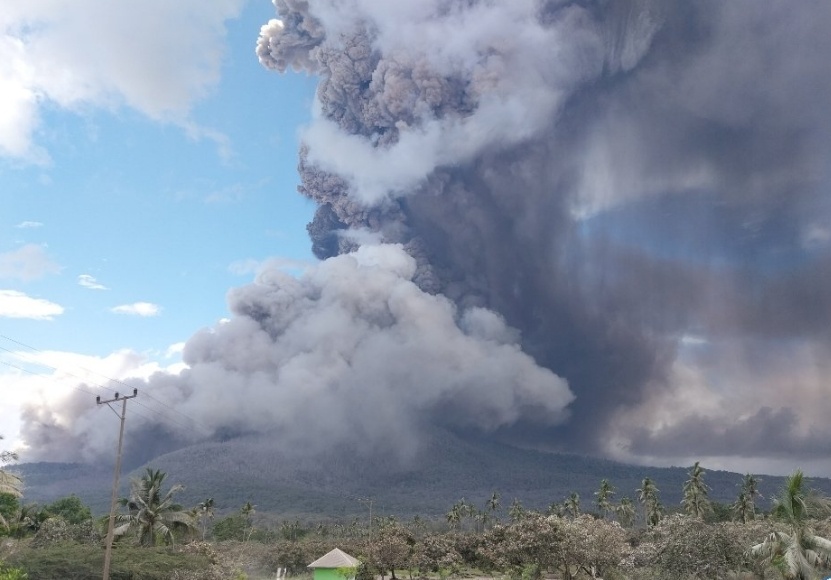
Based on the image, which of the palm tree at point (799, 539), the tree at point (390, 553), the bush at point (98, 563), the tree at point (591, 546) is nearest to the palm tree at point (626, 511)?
the tree at point (390, 553)

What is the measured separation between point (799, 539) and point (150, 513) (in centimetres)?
4766

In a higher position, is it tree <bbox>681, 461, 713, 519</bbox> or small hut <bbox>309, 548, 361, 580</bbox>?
tree <bbox>681, 461, 713, 519</bbox>

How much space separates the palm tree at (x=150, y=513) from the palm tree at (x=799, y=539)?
4489 centimetres

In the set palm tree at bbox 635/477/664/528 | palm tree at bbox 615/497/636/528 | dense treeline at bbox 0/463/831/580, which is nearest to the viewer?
dense treeline at bbox 0/463/831/580

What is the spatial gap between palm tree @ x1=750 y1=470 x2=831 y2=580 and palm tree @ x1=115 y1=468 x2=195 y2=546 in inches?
1767

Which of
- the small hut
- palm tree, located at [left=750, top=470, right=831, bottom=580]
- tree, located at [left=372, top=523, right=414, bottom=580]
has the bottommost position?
the small hut

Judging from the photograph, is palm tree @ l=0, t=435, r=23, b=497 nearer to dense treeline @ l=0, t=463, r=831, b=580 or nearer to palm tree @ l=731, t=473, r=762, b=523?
dense treeline @ l=0, t=463, r=831, b=580

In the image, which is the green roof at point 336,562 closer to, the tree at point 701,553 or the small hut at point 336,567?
the small hut at point 336,567

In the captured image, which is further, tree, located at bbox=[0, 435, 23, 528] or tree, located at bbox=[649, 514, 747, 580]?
tree, located at bbox=[649, 514, 747, 580]

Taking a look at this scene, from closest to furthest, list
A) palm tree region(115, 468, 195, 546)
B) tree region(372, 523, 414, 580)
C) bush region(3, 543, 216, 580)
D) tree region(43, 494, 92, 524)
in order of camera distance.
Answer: bush region(3, 543, 216, 580) → palm tree region(115, 468, 195, 546) → tree region(372, 523, 414, 580) → tree region(43, 494, 92, 524)

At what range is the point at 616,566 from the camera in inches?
1901

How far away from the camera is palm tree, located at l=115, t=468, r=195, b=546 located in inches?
2146

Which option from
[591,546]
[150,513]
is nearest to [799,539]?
[591,546]

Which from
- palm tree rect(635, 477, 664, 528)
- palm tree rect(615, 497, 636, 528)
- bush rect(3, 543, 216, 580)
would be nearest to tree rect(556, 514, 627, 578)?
bush rect(3, 543, 216, 580)
